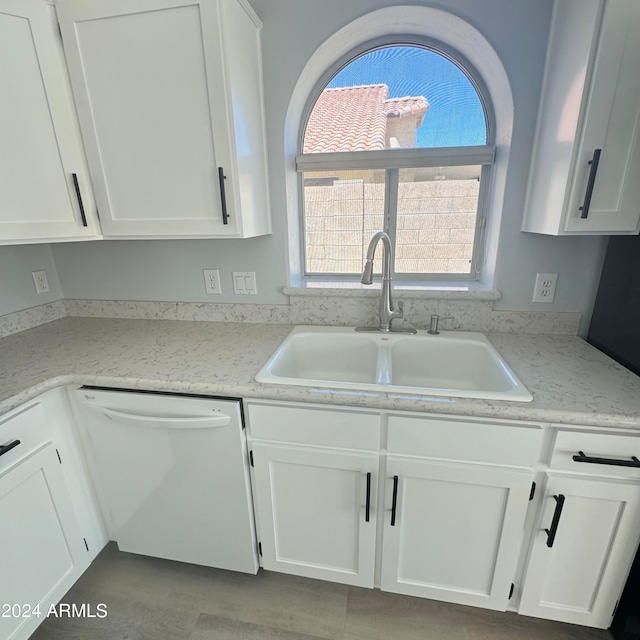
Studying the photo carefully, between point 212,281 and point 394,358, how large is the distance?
965mm

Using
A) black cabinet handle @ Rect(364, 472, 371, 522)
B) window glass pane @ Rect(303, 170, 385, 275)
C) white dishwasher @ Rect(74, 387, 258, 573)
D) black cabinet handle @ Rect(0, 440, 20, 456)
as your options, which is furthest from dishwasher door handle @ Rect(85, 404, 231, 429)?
window glass pane @ Rect(303, 170, 385, 275)

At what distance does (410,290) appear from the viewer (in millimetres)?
1548

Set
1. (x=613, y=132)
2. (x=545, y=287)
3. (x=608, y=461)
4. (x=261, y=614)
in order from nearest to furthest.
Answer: (x=608, y=461), (x=613, y=132), (x=261, y=614), (x=545, y=287)

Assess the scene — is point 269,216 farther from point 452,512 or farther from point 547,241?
point 452,512

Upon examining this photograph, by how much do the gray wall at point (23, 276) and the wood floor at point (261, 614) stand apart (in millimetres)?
1300

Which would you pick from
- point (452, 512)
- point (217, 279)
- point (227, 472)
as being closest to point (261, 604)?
point (227, 472)

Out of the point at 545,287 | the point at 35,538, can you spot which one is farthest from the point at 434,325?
the point at 35,538

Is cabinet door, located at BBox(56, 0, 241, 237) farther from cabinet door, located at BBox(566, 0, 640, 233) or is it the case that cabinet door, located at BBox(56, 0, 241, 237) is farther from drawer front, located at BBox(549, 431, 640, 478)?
drawer front, located at BBox(549, 431, 640, 478)

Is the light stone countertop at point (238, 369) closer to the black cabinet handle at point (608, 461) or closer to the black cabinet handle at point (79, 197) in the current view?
the black cabinet handle at point (608, 461)

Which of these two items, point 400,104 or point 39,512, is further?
point 400,104

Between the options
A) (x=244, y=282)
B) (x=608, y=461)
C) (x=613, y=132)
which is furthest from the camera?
(x=244, y=282)

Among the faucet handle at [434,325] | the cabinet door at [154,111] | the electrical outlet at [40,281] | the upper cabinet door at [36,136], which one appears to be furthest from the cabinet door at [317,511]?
the electrical outlet at [40,281]

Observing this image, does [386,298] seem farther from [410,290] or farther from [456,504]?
[456,504]

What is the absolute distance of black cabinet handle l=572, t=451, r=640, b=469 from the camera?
0.93 meters
